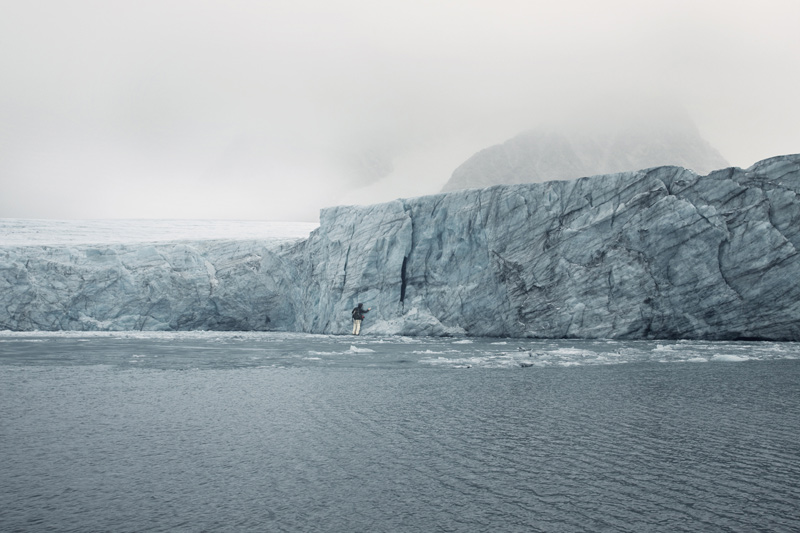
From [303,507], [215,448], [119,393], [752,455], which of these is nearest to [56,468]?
[215,448]

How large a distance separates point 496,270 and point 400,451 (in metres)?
22.0

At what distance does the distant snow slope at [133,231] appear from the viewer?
40.0 metres

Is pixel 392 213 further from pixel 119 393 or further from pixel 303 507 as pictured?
pixel 303 507

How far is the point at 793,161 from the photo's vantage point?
2406 cm

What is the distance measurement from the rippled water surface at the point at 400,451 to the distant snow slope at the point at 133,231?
92.8ft

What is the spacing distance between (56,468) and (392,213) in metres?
26.4

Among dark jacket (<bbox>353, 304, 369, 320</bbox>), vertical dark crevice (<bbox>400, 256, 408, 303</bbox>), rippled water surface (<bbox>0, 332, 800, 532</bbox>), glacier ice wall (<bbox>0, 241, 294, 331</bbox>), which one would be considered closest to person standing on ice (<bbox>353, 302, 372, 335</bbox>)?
dark jacket (<bbox>353, 304, 369, 320</bbox>)

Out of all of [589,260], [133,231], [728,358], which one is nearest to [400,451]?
[728,358]

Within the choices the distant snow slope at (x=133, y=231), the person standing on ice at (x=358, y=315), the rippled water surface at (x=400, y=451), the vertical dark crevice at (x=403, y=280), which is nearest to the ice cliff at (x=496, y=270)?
the vertical dark crevice at (x=403, y=280)

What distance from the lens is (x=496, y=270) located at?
92.7 ft

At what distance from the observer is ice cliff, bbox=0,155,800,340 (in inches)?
950

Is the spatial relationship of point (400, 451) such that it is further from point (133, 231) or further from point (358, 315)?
point (133, 231)

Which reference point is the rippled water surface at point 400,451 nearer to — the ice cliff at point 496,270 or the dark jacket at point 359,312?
the ice cliff at point 496,270

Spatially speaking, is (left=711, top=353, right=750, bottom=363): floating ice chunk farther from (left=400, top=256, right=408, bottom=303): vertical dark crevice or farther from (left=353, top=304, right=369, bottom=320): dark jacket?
(left=353, top=304, right=369, bottom=320): dark jacket
